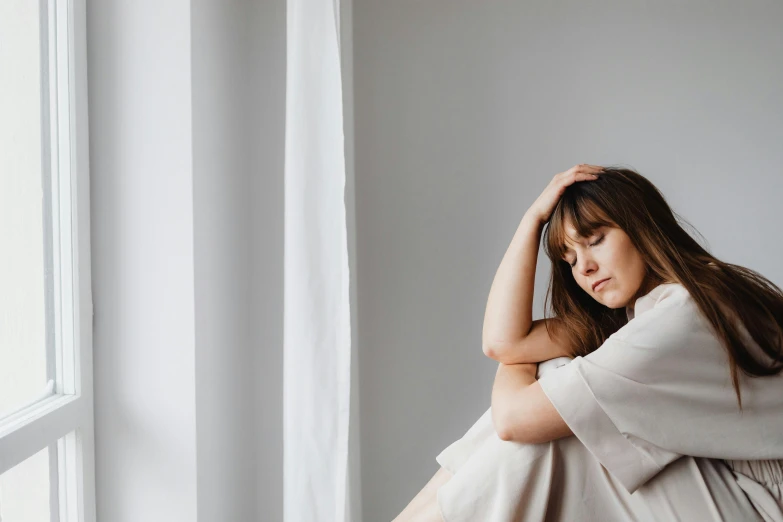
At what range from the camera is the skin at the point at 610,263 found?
1.08 metres

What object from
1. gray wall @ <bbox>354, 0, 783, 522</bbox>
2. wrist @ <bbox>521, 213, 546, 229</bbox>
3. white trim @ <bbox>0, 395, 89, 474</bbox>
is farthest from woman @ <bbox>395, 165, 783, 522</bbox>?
gray wall @ <bbox>354, 0, 783, 522</bbox>

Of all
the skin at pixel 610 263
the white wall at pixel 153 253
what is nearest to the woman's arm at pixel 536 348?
the skin at pixel 610 263

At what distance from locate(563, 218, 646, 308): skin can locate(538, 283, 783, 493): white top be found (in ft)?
0.46

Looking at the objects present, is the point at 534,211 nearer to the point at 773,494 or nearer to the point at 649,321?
the point at 649,321

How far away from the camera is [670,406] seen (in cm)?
96

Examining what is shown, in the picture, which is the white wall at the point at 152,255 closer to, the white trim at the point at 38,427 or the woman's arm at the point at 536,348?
the white trim at the point at 38,427

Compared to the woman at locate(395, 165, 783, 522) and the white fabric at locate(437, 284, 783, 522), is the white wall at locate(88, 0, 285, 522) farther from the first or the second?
the white fabric at locate(437, 284, 783, 522)

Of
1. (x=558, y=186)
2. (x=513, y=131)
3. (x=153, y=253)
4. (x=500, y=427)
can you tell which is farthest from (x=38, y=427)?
(x=513, y=131)

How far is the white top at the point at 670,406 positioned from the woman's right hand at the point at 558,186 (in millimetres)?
277

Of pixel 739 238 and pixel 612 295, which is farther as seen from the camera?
pixel 739 238

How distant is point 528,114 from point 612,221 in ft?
2.64

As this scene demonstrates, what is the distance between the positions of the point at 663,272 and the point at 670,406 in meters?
0.22

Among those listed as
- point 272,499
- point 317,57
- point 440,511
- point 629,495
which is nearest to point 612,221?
point 629,495

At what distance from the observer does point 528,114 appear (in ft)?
5.93
